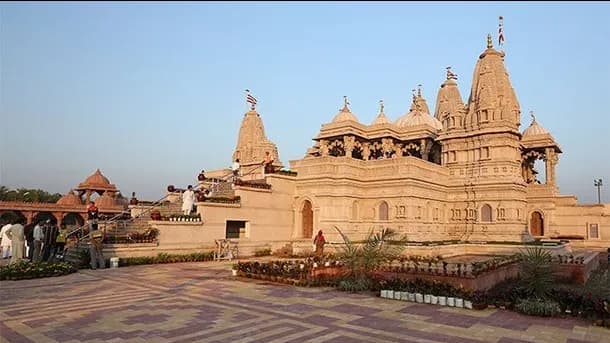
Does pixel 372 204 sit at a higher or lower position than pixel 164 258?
higher

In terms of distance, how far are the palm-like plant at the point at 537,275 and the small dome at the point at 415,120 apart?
28.3 meters

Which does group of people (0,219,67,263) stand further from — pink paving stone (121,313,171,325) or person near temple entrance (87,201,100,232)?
pink paving stone (121,313,171,325)

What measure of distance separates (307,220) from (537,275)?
19.5m

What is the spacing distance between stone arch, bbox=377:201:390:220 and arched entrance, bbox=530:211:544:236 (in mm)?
16130

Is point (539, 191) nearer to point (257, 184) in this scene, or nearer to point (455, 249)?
point (455, 249)

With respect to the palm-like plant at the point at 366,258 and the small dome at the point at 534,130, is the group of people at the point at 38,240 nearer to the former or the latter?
the palm-like plant at the point at 366,258

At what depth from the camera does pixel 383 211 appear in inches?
1188

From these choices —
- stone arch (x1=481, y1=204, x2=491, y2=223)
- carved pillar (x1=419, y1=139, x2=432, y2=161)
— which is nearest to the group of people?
stone arch (x1=481, y1=204, x2=491, y2=223)

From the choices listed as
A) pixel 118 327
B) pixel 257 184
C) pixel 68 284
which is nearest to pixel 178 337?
pixel 118 327

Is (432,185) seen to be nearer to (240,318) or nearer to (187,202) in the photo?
(187,202)

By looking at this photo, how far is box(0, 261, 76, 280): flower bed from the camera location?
1524 cm

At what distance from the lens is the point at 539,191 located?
37.6 meters

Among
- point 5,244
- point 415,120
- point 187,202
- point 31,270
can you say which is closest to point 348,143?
point 415,120

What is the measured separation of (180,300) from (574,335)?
9262 millimetres
